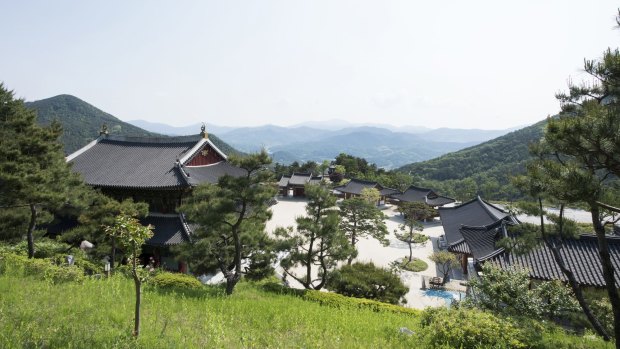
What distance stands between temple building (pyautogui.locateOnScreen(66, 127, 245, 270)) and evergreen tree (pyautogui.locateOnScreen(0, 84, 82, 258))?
3073 mm

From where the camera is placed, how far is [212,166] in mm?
22469

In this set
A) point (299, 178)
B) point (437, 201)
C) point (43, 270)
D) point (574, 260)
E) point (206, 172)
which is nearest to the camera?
point (43, 270)

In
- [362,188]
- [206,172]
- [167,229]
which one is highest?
[206,172]

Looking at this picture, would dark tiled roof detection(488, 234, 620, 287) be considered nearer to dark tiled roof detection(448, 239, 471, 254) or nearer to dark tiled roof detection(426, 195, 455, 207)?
dark tiled roof detection(448, 239, 471, 254)

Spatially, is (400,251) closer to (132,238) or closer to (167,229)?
(167,229)

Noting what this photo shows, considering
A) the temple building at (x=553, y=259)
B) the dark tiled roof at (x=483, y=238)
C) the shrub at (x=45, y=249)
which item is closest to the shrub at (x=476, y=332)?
the temple building at (x=553, y=259)

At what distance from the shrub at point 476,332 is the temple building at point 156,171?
12.4 m

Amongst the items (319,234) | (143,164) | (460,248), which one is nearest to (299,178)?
(460,248)

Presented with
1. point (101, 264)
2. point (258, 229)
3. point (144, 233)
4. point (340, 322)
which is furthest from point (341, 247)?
point (101, 264)

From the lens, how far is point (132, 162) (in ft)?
67.3

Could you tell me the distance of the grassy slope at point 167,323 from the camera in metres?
5.72

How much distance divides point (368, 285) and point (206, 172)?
1174 cm

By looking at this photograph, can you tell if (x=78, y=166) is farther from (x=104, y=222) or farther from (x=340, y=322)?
(x=340, y=322)

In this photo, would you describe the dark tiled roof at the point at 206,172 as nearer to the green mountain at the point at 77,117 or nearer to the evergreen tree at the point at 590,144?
the evergreen tree at the point at 590,144
